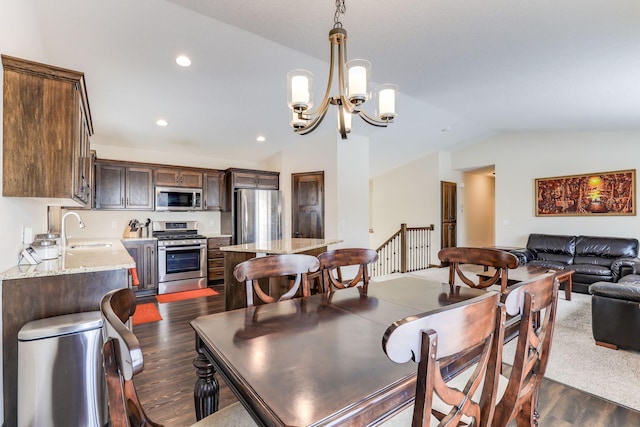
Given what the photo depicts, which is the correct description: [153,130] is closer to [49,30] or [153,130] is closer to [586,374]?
[49,30]

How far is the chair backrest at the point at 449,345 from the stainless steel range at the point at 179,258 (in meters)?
4.88

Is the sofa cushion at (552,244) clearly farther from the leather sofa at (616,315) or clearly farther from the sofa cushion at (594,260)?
the leather sofa at (616,315)

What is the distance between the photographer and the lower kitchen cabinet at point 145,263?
4.62m

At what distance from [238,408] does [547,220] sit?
687cm

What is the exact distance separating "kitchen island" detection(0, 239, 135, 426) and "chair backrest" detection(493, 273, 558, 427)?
2231 mm

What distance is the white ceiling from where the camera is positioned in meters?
2.21

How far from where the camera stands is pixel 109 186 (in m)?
4.65

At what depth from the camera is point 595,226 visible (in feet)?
18.0

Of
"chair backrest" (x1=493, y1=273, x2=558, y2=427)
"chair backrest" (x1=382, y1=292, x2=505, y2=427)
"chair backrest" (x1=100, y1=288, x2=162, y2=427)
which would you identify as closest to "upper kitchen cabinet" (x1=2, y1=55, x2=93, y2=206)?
"chair backrest" (x1=100, y1=288, x2=162, y2=427)

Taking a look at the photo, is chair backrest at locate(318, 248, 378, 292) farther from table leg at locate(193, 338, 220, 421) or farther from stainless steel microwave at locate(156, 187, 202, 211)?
stainless steel microwave at locate(156, 187, 202, 211)

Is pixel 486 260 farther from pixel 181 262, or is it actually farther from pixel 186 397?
pixel 181 262

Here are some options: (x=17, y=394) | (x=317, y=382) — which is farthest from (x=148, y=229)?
(x=317, y=382)

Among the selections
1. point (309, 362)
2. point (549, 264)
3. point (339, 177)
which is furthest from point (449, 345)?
point (549, 264)

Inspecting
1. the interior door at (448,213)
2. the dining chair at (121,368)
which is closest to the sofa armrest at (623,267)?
the interior door at (448,213)
